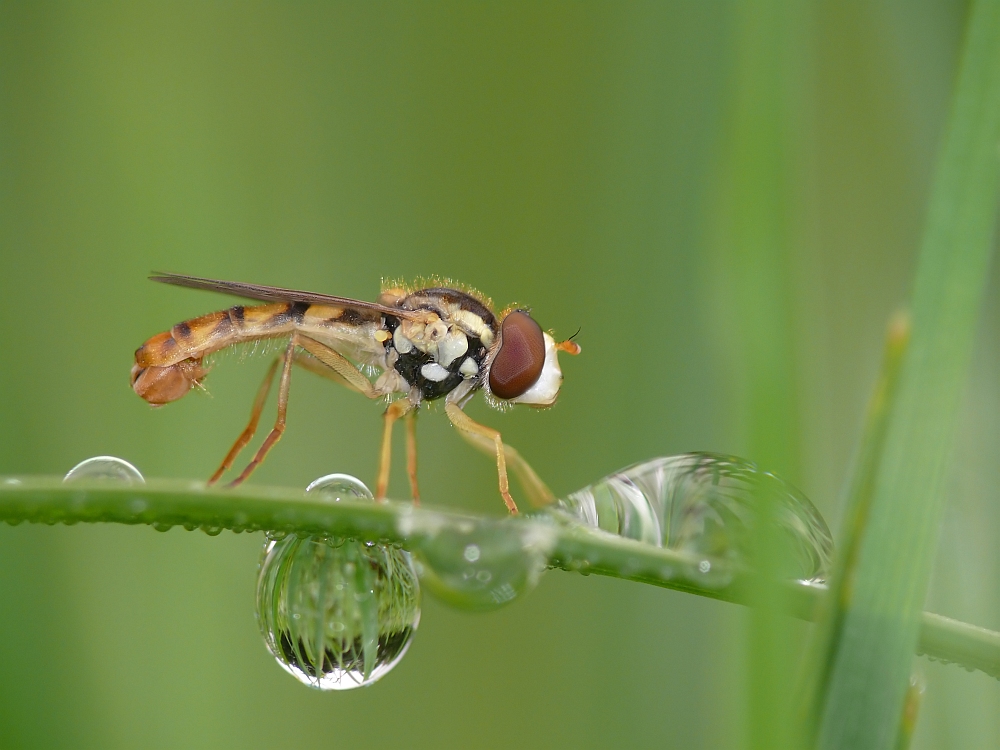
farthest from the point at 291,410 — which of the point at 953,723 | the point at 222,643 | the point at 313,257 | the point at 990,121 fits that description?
the point at 990,121

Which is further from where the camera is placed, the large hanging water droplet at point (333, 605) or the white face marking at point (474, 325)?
the white face marking at point (474, 325)

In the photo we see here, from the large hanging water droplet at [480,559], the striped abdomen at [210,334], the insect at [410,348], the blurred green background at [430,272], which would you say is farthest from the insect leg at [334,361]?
the large hanging water droplet at [480,559]

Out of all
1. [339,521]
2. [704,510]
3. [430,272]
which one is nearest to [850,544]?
[704,510]

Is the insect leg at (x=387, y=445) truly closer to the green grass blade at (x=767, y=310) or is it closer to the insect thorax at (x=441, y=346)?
the insect thorax at (x=441, y=346)

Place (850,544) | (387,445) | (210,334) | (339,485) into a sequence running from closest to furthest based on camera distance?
(850,544) < (339,485) < (387,445) < (210,334)

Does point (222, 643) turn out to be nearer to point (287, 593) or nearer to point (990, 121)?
point (287, 593)

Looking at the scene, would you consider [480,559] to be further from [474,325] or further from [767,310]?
[474,325]

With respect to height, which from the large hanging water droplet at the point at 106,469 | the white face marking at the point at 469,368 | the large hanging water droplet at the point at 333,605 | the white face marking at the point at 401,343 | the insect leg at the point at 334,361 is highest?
the white face marking at the point at 401,343
